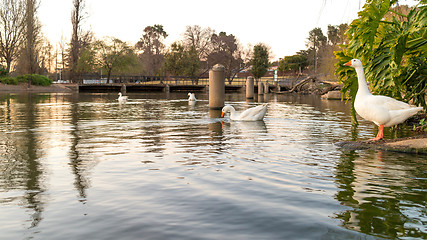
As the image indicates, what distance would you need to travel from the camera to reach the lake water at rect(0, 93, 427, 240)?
4.17 m

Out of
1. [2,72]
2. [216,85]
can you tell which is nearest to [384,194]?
[216,85]

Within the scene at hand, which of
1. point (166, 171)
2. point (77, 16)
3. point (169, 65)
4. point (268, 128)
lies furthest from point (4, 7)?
point (166, 171)

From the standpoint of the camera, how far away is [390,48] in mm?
9344

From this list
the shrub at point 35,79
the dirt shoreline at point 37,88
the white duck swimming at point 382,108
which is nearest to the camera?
the white duck swimming at point 382,108

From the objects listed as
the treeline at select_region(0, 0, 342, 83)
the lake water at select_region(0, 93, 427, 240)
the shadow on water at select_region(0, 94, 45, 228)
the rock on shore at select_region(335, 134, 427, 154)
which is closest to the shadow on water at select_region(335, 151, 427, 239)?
the lake water at select_region(0, 93, 427, 240)

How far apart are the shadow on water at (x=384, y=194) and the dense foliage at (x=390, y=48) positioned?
207cm

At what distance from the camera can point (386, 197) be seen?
525cm

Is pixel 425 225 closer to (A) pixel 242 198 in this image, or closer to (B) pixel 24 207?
(A) pixel 242 198

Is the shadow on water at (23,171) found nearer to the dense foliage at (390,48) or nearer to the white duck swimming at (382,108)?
the white duck swimming at (382,108)

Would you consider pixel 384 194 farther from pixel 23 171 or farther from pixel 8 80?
pixel 8 80

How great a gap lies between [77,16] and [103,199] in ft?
238

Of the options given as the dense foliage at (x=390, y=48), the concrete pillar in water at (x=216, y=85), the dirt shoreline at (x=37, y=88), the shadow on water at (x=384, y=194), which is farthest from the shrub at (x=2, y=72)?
the shadow on water at (x=384, y=194)

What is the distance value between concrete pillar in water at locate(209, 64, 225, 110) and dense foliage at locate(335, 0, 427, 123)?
12527 millimetres

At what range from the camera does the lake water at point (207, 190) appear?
417cm
